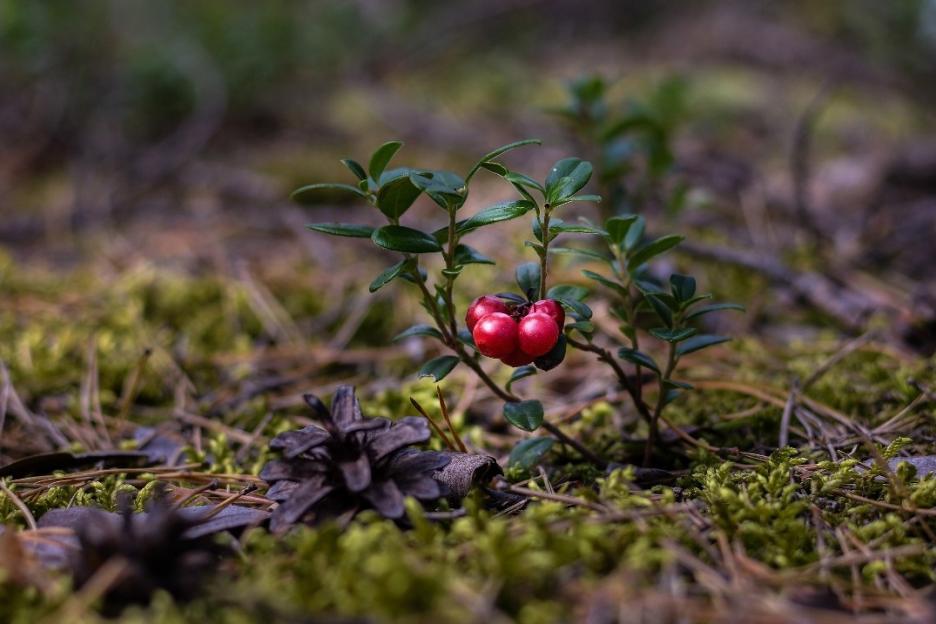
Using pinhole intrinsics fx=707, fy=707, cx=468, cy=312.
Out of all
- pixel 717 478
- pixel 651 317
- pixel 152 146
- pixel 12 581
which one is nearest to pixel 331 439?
pixel 12 581

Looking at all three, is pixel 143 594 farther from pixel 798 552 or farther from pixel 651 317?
pixel 651 317

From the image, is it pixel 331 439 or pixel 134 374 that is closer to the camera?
pixel 331 439

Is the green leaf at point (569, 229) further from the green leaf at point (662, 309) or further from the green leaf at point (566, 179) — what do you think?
the green leaf at point (662, 309)

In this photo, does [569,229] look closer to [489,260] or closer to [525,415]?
[489,260]

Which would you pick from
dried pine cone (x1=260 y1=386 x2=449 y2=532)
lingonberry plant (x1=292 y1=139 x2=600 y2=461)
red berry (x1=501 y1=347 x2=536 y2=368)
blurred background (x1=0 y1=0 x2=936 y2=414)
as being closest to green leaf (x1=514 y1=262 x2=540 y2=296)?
lingonberry plant (x1=292 y1=139 x2=600 y2=461)

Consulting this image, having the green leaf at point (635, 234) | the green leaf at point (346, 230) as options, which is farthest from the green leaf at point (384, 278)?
the green leaf at point (635, 234)

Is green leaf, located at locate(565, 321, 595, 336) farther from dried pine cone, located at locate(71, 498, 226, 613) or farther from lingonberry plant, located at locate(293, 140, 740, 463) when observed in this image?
dried pine cone, located at locate(71, 498, 226, 613)

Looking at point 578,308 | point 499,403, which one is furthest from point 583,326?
point 499,403
